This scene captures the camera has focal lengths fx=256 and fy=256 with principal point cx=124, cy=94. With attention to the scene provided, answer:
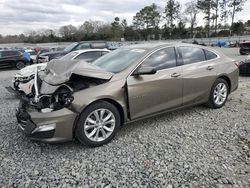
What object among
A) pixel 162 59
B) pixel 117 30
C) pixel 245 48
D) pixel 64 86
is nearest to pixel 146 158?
pixel 64 86

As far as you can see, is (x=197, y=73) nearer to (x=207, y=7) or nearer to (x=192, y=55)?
(x=192, y=55)

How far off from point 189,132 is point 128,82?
1.34 meters

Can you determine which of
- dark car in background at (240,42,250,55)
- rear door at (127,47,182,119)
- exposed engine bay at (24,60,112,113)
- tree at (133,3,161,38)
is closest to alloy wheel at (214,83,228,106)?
rear door at (127,47,182,119)

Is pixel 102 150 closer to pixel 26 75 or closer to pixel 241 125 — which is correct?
pixel 241 125

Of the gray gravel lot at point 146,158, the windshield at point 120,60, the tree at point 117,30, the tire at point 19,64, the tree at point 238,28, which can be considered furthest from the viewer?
the tree at point 117,30

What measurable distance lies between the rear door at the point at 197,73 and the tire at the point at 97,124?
1.59m

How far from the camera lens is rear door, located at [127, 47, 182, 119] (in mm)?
4102

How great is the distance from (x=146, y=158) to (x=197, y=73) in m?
2.21

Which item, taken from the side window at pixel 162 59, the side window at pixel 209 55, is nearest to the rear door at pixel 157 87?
the side window at pixel 162 59

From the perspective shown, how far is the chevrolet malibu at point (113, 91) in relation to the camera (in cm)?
357

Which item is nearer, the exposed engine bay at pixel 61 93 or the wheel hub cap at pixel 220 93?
the exposed engine bay at pixel 61 93

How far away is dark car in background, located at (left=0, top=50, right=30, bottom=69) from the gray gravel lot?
13806 mm

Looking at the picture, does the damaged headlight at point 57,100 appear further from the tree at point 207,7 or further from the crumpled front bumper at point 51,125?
the tree at point 207,7

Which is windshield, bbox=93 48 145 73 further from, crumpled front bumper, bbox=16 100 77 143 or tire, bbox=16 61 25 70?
tire, bbox=16 61 25 70
